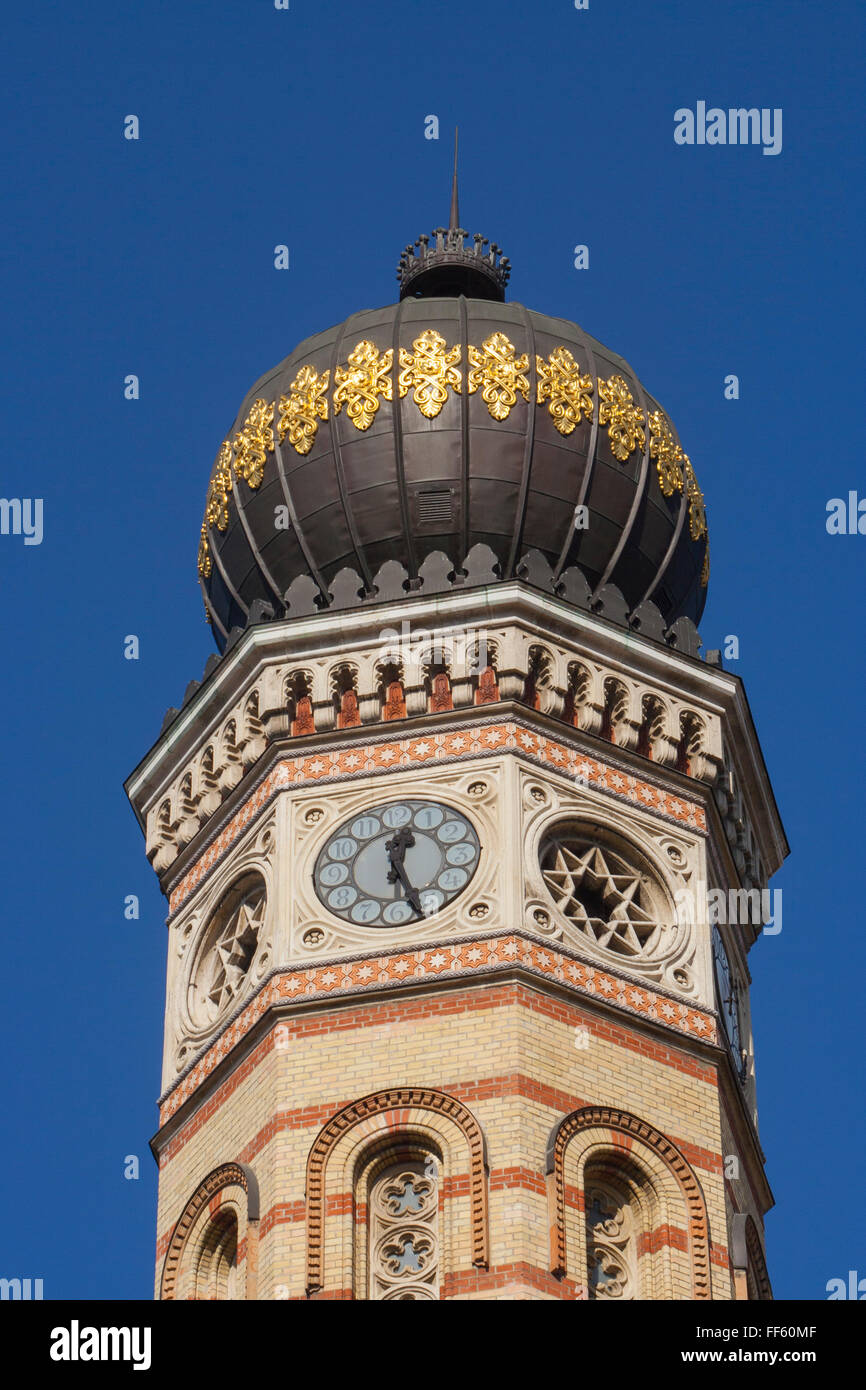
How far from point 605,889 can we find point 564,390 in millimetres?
5127

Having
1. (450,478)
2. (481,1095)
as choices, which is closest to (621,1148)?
(481,1095)

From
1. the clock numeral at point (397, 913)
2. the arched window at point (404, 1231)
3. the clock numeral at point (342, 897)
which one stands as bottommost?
the arched window at point (404, 1231)

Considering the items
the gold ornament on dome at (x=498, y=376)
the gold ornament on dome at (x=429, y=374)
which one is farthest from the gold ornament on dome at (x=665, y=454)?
the gold ornament on dome at (x=429, y=374)

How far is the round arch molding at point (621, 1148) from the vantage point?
94.6 ft

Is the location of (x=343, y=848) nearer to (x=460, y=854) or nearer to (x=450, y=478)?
(x=460, y=854)

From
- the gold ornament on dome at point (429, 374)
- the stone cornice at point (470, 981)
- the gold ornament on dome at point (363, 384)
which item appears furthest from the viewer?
the gold ornament on dome at point (363, 384)

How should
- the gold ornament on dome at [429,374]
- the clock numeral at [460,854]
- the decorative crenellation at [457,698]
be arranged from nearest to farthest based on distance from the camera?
the clock numeral at [460,854] < the decorative crenellation at [457,698] < the gold ornament on dome at [429,374]

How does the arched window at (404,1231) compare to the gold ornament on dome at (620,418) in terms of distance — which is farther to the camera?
the gold ornament on dome at (620,418)

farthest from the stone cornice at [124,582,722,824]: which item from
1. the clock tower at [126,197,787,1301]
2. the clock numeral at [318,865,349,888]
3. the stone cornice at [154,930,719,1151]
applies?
the stone cornice at [154,930,719,1151]

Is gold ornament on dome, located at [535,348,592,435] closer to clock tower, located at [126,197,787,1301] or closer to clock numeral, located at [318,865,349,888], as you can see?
clock tower, located at [126,197,787,1301]

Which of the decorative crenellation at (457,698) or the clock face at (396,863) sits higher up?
the decorative crenellation at (457,698)

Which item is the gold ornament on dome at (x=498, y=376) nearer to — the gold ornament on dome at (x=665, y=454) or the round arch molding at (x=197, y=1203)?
the gold ornament on dome at (x=665, y=454)

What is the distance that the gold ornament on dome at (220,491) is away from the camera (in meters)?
34.4

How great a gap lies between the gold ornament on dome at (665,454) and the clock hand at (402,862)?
495cm
